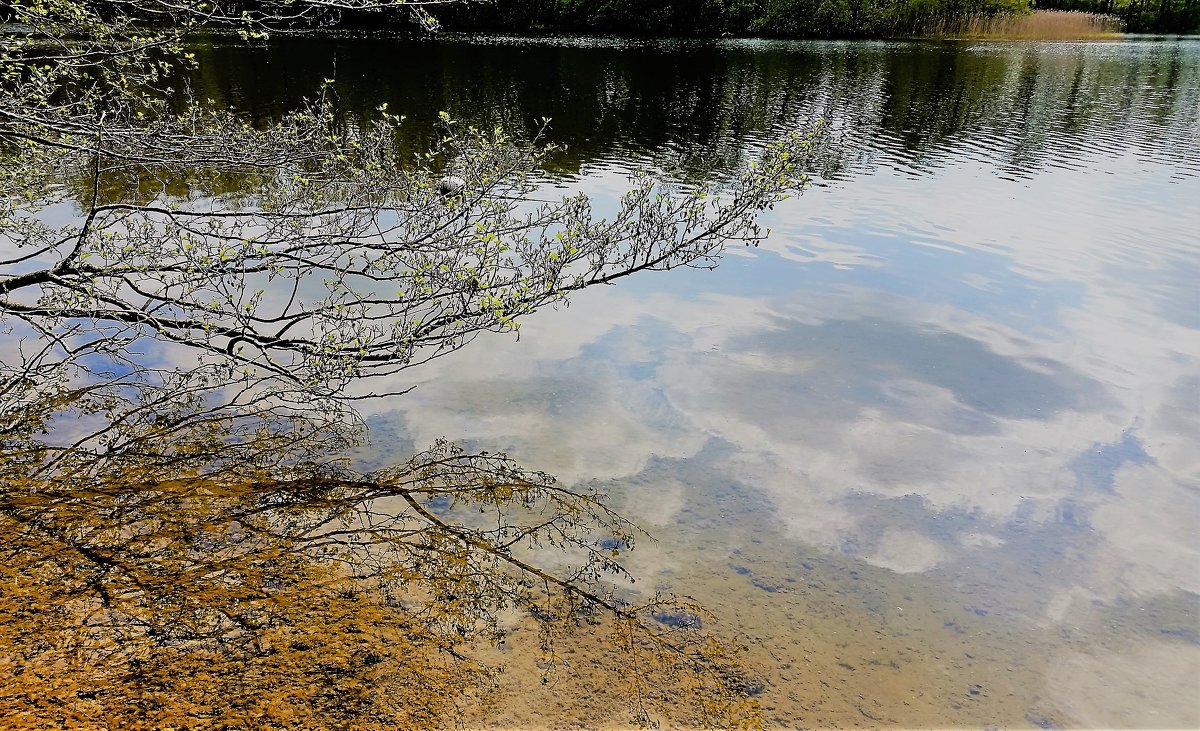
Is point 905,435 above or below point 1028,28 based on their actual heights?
below

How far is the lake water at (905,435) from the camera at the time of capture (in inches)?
223

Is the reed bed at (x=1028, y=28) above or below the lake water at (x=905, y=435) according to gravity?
above

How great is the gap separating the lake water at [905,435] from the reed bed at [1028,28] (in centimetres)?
5327

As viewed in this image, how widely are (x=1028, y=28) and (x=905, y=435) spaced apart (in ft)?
239

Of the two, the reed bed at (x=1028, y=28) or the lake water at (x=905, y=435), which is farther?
the reed bed at (x=1028, y=28)

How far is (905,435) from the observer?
880cm

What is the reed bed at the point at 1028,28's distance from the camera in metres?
65.4

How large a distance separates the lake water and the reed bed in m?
53.3

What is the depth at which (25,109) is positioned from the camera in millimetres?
6559

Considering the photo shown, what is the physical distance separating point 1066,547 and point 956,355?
14.0 ft

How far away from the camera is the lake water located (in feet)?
18.6

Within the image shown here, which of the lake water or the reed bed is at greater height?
the reed bed

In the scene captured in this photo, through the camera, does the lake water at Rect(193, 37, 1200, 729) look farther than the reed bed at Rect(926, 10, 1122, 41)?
No

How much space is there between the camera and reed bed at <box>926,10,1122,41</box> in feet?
215
